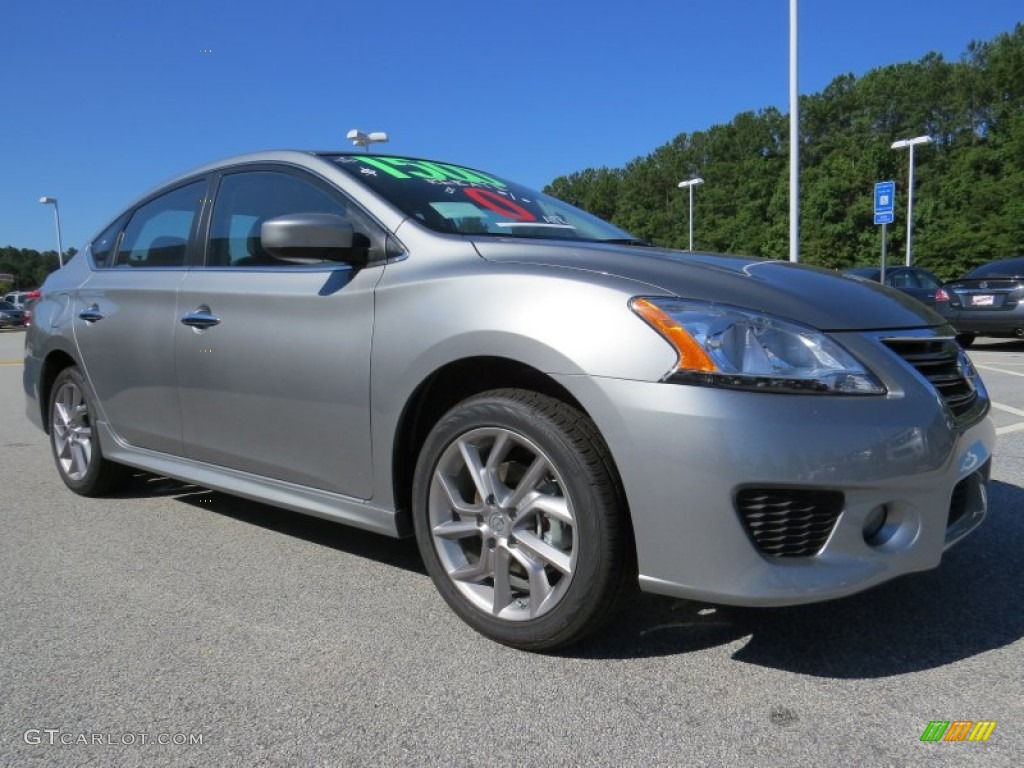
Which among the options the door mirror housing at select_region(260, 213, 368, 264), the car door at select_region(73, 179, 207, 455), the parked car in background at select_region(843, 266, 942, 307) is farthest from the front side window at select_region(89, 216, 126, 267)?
the parked car in background at select_region(843, 266, 942, 307)

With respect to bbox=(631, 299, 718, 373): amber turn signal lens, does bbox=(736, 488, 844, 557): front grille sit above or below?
below

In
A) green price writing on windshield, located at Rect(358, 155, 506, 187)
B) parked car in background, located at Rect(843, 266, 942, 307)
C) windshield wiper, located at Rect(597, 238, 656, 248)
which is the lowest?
parked car in background, located at Rect(843, 266, 942, 307)

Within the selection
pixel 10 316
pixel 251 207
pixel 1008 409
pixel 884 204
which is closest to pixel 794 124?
pixel 884 204

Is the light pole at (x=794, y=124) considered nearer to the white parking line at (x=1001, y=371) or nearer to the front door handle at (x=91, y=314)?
the white parking line at (x=1001, y=371)

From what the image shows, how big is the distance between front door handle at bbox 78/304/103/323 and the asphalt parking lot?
1.16 m

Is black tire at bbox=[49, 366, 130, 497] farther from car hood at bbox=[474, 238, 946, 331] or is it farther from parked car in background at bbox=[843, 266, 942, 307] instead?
parked car in background at bbox=[843, 266, 942, 307]

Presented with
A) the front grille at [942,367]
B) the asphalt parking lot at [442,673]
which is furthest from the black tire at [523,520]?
the front grille at [942,367]

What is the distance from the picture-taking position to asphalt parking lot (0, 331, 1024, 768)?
197cm

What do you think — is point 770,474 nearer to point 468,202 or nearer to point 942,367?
point 942,367

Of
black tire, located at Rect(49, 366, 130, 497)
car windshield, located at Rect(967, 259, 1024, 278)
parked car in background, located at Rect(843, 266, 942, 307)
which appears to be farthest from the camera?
parked car in background, located at Rect(843, 266, 942, 307)

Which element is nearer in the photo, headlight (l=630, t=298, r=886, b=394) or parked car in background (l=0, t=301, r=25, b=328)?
headlight (l=630, t=298, r=886, b=394)

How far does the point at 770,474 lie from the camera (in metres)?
2.04


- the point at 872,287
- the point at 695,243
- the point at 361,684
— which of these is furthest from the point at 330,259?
the point at 695,243

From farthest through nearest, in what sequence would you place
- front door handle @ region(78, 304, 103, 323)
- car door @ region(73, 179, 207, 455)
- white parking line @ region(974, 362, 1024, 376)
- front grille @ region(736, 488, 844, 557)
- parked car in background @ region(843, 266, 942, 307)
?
parked car in background @ region(843, 266, 942, 307) → white parking line @ region(974, 362, 1024, 376) → front door handle @ region(78, 304, 103, 323) → car door @ region(73, 179, 207, 455) → front grille @ region(736, 488, 844, 557)
